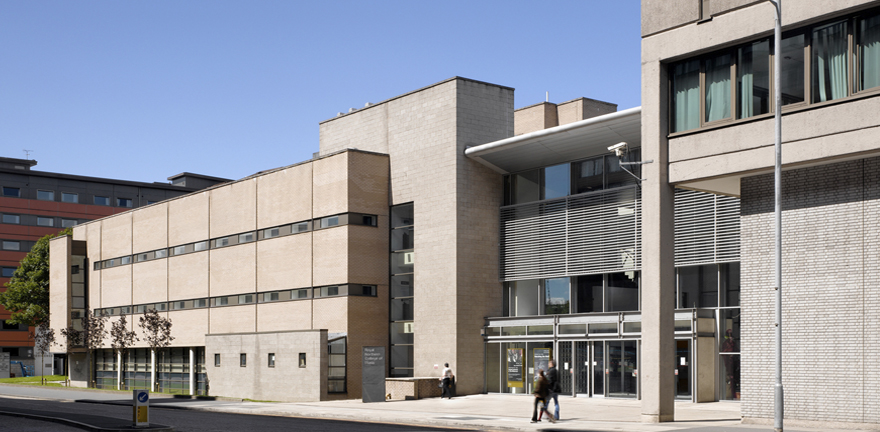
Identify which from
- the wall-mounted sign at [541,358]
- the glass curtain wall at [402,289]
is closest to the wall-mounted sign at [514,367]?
the wall-mounted sign at [541,358]

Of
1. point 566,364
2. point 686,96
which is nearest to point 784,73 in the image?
point 686,96

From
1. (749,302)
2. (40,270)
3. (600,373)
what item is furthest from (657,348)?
(40,270)

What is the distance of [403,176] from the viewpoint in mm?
44125

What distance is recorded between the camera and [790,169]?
2347 centimetres

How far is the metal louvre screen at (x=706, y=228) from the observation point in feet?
106

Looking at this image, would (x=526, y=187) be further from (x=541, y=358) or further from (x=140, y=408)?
(x=140, y=408)

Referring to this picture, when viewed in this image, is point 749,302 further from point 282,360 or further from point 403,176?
point 282,360

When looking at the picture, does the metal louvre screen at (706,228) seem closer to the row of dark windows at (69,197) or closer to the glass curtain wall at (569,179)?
the glass curtain wall at (569,179)

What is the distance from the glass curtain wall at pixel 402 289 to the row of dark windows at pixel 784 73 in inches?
802

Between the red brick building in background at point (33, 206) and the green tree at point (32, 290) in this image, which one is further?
the red brick building in background at point (33, 206)

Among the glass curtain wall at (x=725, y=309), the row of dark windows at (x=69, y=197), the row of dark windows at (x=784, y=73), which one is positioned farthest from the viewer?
the row of dark windows at (x=69, y=197)

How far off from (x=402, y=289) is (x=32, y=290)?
5142 cm

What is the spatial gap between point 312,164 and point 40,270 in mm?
47020

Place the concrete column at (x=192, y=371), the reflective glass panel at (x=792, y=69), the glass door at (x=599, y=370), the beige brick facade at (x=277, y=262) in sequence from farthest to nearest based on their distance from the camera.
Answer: the concrete column at (x=192, y=371) < the beige brick facade at (x=277, y=262) < the glass door at (x=599, y=370) < the reflective glass panel at (x=792, y=69)
